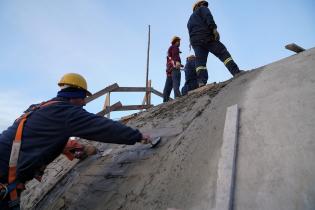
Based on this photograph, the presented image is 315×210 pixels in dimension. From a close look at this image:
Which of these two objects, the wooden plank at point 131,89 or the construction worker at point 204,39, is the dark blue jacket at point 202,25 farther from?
the wooden plank at point 131,89

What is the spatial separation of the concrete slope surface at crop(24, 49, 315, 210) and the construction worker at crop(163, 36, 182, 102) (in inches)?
112

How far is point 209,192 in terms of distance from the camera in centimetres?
205

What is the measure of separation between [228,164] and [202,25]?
3665 mm

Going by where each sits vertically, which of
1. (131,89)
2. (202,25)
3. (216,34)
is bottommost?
(131,89)

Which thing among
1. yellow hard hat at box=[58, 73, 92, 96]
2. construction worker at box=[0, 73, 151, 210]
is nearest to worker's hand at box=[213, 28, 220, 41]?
yellow hard hat at box=[58, 73, 92, 96]

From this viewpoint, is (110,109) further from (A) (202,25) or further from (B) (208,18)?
(B) (208,18)

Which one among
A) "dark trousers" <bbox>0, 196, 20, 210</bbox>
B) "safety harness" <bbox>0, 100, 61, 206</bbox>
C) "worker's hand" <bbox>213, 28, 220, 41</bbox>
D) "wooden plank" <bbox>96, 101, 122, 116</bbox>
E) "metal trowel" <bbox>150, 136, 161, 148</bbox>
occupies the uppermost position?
"worker's hand" <bbox>213, 28, 220, 41</bbox>

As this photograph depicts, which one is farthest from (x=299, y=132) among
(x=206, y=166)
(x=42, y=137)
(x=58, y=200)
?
(x=58, y=200)

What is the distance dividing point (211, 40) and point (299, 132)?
3.44 m

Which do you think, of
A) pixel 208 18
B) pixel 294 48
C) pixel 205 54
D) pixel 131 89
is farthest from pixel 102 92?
pixel 294 48

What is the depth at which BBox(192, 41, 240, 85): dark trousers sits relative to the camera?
5100 mm

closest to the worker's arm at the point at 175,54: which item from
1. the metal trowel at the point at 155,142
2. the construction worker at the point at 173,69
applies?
the construction worker at the point at 173,69

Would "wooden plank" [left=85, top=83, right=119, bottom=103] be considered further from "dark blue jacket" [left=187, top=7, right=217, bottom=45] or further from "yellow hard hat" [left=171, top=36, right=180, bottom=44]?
"dark blue jacket" [left=187, top=7, right=217, bottom=45]

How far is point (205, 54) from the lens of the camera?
17.5ft
